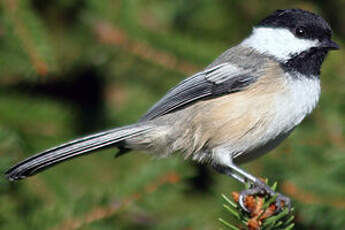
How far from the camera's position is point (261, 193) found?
206 cm

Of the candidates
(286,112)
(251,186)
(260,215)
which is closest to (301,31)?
(286,112)

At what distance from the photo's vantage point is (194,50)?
2928 mm

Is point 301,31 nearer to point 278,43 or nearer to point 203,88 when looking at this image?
point 278,43

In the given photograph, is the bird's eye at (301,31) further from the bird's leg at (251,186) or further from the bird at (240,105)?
the bird's leg at (251,186)

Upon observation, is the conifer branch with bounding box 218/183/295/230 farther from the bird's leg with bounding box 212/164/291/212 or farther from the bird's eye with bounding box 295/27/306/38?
the bird's eye with bounding box 295/27/306/38

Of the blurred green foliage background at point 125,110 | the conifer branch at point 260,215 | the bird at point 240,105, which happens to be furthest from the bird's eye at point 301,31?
the conifer branch at point 260,215

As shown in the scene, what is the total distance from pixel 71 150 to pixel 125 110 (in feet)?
2.88

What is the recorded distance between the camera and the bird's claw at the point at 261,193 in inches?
75.0

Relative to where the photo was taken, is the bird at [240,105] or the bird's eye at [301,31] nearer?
the bird at [240,105]

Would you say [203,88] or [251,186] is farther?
[203,88]

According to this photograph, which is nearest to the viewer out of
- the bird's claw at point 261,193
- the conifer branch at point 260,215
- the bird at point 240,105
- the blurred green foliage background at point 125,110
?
the conifer branch at point 260,215

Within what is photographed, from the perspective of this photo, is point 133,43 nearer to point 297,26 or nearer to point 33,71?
point 33,71

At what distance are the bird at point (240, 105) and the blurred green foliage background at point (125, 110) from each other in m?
0.17

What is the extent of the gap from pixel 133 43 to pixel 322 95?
42.5 inches
